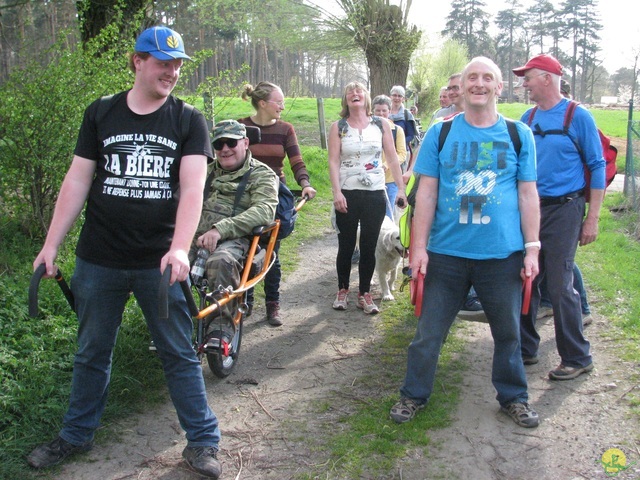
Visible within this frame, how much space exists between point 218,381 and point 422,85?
37.0 metres

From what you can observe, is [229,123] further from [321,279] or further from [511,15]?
[511,15]

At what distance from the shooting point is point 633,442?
11.7 ft

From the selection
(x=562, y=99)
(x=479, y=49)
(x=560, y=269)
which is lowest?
(x=560, y=269)

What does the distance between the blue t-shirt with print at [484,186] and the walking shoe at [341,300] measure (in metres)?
2.53

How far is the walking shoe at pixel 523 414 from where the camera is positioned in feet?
12.2

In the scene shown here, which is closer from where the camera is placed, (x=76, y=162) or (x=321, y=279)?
(x=76, y=162)

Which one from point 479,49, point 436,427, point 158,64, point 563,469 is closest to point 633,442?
point 563,469

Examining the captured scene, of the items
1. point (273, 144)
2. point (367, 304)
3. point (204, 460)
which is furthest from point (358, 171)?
point (204, 460)

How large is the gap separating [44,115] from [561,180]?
14.1 feet

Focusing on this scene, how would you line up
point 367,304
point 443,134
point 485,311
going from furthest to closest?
point 367,304
point 485,311
point 443,134

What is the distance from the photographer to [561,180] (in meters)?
4.28

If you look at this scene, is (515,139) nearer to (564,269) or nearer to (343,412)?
(564,269)

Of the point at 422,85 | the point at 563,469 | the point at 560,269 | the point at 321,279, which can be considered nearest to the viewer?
the point at 563,469

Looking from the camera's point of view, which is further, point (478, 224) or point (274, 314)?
point (274, 314)
